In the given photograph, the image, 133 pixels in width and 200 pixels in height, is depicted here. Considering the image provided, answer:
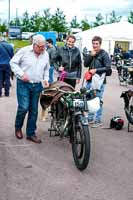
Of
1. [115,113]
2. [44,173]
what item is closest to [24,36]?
[115,113]

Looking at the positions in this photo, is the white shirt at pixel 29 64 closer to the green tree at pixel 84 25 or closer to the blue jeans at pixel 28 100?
the blue jeans at pixel 28 100

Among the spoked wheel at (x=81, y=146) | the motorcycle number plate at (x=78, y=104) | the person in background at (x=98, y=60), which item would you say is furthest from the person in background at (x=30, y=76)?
the person in background at (x=98, y=60)

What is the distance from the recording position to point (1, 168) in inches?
253

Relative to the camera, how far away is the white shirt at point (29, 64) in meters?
7.81

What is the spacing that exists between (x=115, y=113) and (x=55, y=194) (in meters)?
6.20

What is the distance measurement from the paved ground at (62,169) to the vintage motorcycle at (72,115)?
22 cm

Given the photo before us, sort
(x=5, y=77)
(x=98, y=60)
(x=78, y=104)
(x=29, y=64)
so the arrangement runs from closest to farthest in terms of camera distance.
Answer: (x=78, y=104), (x=29, y=64), (x=98, y=60), (x=5, y=77)

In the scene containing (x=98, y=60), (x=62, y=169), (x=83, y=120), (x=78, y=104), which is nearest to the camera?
(x=62, y=169)

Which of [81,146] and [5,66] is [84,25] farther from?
[81,146]

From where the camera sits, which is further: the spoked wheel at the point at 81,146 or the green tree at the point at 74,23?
the green tree at the point at 74,23

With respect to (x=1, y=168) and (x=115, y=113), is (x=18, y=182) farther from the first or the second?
(x=115, y=113)

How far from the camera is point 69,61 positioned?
9336 mm

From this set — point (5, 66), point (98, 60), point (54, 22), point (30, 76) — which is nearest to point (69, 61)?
point (98, 60)

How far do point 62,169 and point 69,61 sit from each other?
11.0 ft
